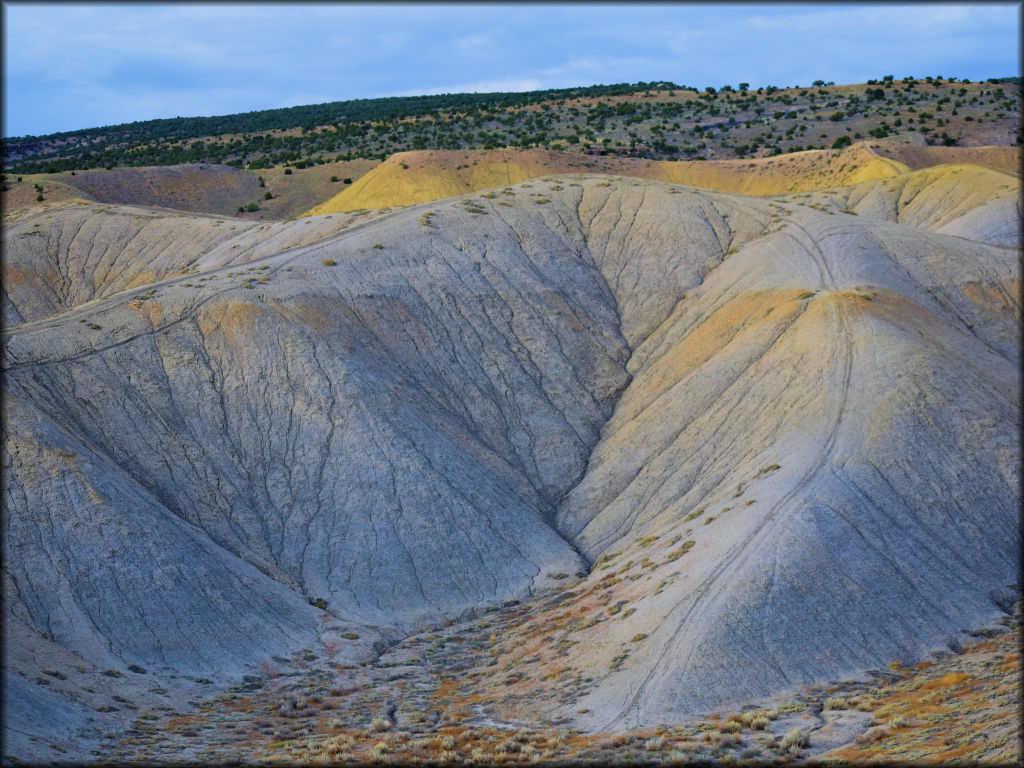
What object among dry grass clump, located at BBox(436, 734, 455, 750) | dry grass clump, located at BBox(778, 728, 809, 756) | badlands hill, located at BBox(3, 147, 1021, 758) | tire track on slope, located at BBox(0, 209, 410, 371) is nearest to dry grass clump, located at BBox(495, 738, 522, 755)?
dry grass clump, located at BBox(436, 734, 455, 750)

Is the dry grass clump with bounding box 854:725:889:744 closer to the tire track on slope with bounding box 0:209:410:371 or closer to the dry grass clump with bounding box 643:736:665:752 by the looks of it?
the dry grass clump with bounding box 643:736:665:752

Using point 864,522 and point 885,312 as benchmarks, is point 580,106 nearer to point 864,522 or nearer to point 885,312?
point 885,312

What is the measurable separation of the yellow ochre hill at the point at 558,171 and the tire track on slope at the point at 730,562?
39.9 metres

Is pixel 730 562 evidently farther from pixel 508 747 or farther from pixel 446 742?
pixel 446 742

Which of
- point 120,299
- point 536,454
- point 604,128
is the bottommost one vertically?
point 536,454

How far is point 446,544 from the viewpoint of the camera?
36.1 metres

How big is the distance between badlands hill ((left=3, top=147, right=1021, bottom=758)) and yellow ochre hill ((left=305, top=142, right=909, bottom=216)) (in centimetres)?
2182

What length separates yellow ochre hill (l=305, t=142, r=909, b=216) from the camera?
77.2 m

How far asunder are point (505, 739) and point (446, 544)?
13.2m

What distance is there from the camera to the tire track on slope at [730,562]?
26356mm

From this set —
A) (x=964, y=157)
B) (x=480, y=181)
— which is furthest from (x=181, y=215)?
(x=964, y=157)

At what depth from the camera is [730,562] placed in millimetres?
29828

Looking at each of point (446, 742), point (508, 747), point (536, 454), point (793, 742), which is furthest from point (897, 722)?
point (536, 454)

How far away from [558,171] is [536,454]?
43.6m
